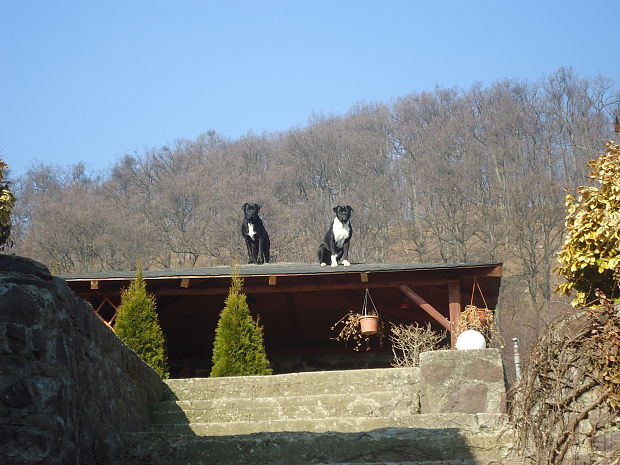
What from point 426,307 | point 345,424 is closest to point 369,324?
point 426,307

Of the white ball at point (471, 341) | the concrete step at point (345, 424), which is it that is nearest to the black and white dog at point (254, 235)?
the white ball at point (471, 341)

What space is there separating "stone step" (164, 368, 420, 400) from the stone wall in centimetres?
245

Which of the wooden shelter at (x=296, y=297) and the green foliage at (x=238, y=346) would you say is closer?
the green foliage at (x=238, y=346)

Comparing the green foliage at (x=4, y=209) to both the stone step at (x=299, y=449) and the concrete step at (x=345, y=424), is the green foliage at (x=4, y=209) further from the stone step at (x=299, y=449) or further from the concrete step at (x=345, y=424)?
the stone step at (x=299, y=449)

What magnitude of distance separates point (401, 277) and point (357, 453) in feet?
19.3

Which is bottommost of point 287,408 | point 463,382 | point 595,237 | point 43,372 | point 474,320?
point 287,408

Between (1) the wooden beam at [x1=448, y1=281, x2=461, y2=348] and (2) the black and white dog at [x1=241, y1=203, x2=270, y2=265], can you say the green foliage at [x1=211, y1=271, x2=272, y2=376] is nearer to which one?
(1) the wooden beam at [x1=448, y1=281, x2=461, y2=348]

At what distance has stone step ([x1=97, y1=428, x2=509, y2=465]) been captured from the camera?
4730mm

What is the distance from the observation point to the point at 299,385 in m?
7.36

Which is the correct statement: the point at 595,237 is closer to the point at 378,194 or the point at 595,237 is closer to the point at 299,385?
the point at 299,385

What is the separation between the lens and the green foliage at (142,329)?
9.19 meters

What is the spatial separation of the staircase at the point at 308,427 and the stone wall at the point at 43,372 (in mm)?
354

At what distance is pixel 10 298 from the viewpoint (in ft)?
12.9

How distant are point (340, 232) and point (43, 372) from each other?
27.2 feet
